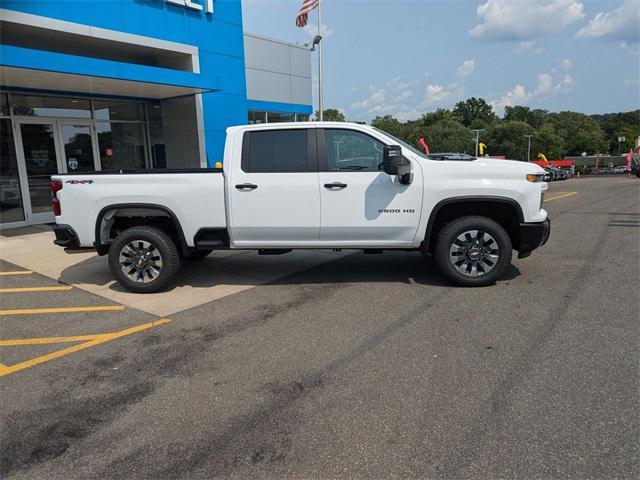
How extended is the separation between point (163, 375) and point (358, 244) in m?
2.90

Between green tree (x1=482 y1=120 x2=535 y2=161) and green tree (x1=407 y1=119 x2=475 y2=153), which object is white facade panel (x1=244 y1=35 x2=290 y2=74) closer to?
green tree (x1=407 y1=119 x2=475 y2=153)

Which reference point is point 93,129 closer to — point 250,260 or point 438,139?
point 250,260

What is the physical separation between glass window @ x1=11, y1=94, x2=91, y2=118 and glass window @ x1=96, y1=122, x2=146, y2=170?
1.87ft

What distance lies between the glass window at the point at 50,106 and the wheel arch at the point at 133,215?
7577 mm

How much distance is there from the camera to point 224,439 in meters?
2.94

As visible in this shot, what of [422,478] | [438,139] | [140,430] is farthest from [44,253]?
[438,139]

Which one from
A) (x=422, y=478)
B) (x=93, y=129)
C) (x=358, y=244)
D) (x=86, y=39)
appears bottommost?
(x=422, y=478)

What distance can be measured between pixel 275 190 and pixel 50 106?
928 cm

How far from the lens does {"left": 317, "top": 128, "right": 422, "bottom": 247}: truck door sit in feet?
18.9

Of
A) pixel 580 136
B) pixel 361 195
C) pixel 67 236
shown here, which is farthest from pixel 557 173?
pixel 580 136

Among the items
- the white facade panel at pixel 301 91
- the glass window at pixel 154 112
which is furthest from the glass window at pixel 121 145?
the white facade panel at pixel 301 91

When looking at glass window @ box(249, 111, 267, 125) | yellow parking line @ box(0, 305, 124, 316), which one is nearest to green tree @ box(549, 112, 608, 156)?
glass window @ box(249, 111, 267, 125)

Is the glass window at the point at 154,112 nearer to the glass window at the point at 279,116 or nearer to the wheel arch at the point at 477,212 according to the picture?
the glass window at the point at 279,116

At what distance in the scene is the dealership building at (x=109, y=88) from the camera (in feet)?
34.7
